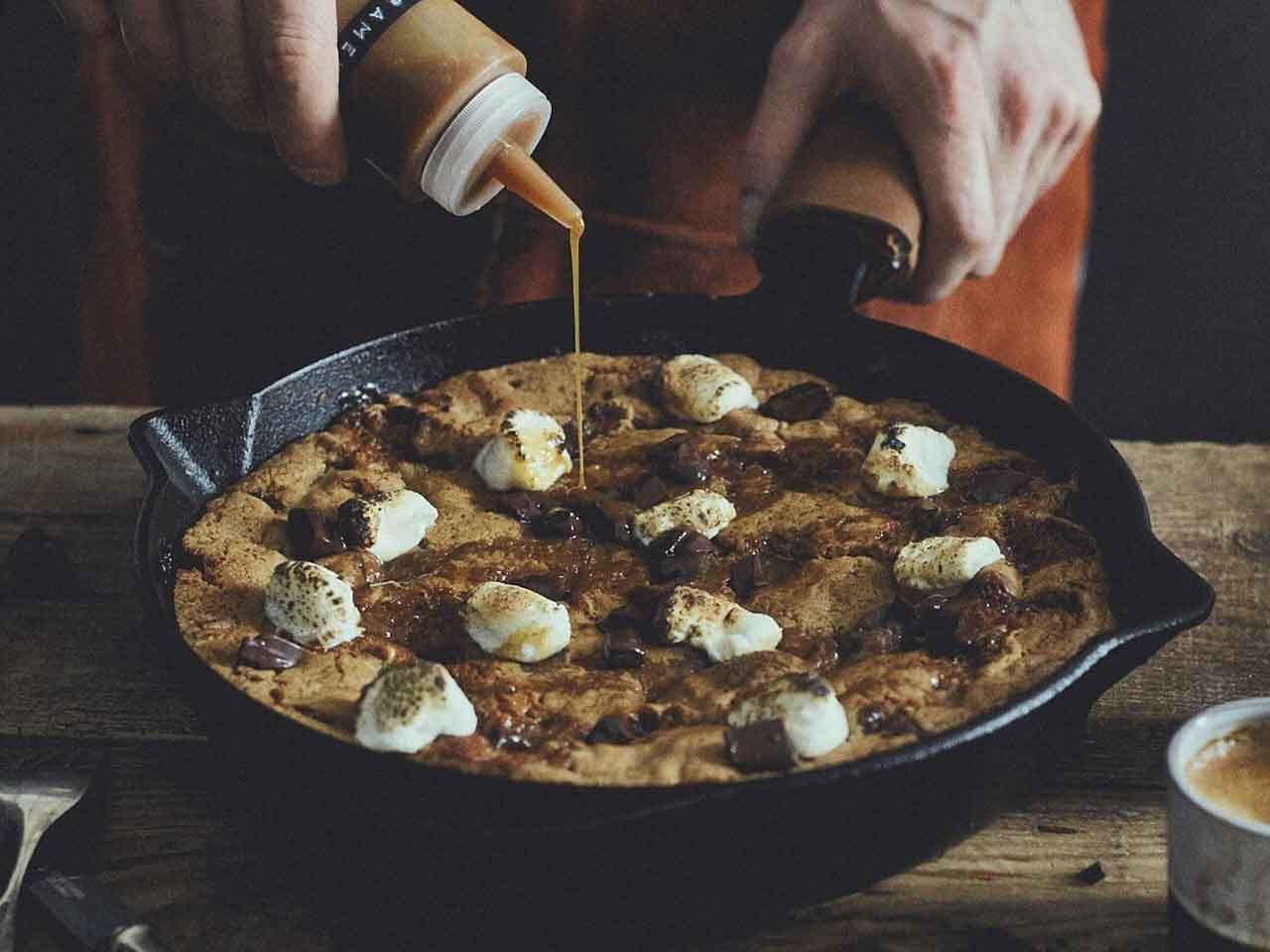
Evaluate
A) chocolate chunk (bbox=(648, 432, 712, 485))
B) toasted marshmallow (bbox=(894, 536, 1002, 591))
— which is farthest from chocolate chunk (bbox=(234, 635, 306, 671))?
toasted marshmallow (bbox=(894, 536, 1002, 591))

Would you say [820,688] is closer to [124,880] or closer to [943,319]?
[124,880]

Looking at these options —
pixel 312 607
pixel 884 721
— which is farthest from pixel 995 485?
pixel 312 607

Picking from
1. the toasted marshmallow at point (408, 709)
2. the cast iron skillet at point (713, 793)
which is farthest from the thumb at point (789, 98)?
the toasted marshmallow at point (408, 709)

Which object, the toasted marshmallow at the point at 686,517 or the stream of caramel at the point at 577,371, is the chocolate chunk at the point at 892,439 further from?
the stream of caramel at the point at 577,371

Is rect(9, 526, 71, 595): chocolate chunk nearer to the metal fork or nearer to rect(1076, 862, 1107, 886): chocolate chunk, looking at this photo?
the metal fork

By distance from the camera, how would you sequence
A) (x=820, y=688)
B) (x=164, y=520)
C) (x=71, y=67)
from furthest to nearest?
(x=71, y=67) < (x=164, y=520) < (x=820, y=688)

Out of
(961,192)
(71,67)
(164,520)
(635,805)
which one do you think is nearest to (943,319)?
(961,192)
